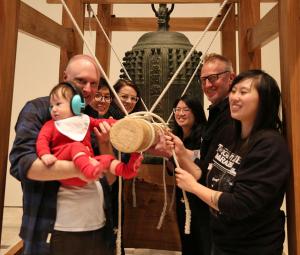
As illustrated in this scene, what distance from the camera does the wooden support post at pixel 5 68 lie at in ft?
2.94

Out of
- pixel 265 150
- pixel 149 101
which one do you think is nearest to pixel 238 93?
pixel 265 150

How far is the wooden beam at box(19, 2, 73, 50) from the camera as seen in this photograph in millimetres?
1084

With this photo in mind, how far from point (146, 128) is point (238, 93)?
269 millimetres

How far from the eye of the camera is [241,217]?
2.40 ft

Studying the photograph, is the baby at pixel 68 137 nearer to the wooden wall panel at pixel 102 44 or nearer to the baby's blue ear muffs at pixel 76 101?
the baby's blue ear muffs at pixel 76 101

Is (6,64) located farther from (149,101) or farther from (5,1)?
(149,101)

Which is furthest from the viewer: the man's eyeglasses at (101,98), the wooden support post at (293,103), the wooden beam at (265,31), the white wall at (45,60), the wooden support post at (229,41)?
the white wall at (45,60)

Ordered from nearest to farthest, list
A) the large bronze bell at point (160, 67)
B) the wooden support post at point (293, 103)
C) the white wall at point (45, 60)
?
the wooden support post at point (293, 103)
the large bronze bell at point (160, 67)
the white wall at point (45, 60)

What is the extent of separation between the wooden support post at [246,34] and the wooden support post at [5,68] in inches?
35.4

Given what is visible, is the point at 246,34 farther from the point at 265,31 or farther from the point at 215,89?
the point at 215,89

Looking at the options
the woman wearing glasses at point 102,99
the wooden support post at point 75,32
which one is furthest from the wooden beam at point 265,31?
the wooden support post at point 75,32

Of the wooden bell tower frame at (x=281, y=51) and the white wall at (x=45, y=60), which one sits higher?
the white wall at (x=45, y=60)

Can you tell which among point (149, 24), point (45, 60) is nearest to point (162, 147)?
point (149, 24)

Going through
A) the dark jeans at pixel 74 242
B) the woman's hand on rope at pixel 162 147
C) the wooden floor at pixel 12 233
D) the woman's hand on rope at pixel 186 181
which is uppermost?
the woman's hand on rope at pixel 162 147
